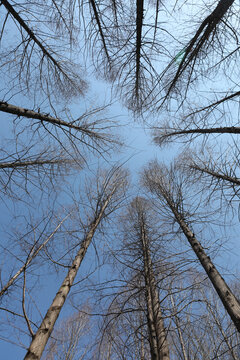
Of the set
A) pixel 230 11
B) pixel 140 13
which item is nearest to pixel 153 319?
pixel 140 13

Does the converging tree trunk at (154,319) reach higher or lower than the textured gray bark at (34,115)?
lower

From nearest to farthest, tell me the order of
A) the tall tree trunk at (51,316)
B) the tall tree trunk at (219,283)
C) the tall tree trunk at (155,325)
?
the tall tree trunk at (51,316) → the tall tree trunk at (219,283) → the tall tree trunk at (155,325)

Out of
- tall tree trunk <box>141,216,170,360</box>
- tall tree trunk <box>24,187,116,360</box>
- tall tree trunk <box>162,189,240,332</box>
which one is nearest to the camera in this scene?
tall tree trunk <box>24,187,116,360</box>

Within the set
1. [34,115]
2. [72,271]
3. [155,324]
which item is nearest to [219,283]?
[155,324]

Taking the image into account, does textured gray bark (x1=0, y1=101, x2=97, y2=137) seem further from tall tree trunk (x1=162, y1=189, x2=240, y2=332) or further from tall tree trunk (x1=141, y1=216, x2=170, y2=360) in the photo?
tall tree trunk (x1=141, y1=216, x2=170, y2=360)

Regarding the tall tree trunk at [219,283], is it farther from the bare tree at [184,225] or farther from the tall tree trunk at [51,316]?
the tall tree trunk at [51,316]

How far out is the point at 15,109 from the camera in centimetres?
273

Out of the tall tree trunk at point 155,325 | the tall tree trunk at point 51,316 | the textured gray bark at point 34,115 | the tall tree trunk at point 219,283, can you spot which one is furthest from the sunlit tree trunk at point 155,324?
the textured gray bark at point 34,115

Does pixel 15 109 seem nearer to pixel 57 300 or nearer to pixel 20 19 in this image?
pixel 20 19

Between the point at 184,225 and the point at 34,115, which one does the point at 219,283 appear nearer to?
the point at 184,225

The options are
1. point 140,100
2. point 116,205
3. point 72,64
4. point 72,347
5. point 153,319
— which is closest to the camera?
point 153,319

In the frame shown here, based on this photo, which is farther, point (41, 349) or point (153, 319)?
point (153, 319)

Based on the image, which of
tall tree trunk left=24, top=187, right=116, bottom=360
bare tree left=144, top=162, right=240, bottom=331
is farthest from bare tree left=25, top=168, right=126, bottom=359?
bare tree left=144, top=162, right=240, bottom=331

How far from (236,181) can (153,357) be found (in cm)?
394
